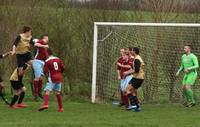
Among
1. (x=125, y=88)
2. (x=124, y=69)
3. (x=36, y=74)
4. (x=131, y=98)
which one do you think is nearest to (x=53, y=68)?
(x=131, y=98)

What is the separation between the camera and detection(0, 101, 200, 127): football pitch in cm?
1316

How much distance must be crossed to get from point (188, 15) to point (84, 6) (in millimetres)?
4324

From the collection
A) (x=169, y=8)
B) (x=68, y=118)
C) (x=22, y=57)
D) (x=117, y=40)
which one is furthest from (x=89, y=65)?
(x=68, y=118)

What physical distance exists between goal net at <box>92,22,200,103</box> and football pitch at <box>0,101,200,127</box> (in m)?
2.49

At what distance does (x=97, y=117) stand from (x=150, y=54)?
657 cm

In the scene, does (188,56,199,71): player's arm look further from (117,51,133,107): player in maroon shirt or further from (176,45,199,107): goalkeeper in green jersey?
(117,51,133,107): player in maroon shirt

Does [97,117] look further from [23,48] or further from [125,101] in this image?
[23,48]

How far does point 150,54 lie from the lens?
20594 millimetres

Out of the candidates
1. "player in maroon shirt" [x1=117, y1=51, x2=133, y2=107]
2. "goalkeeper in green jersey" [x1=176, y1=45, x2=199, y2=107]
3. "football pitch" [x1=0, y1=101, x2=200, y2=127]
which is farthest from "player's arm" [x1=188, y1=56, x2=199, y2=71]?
"player in maroon shirt" [x1=117, y1=51, x2=133, y2=107]

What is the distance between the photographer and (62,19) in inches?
891

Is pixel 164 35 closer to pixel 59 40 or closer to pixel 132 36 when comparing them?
pixel 132 36

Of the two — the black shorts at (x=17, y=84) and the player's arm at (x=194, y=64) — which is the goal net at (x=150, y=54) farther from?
the black shorts at (x=17, y=84)

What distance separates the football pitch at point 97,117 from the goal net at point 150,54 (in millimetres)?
2491

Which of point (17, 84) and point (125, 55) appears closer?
point (17, 84)
